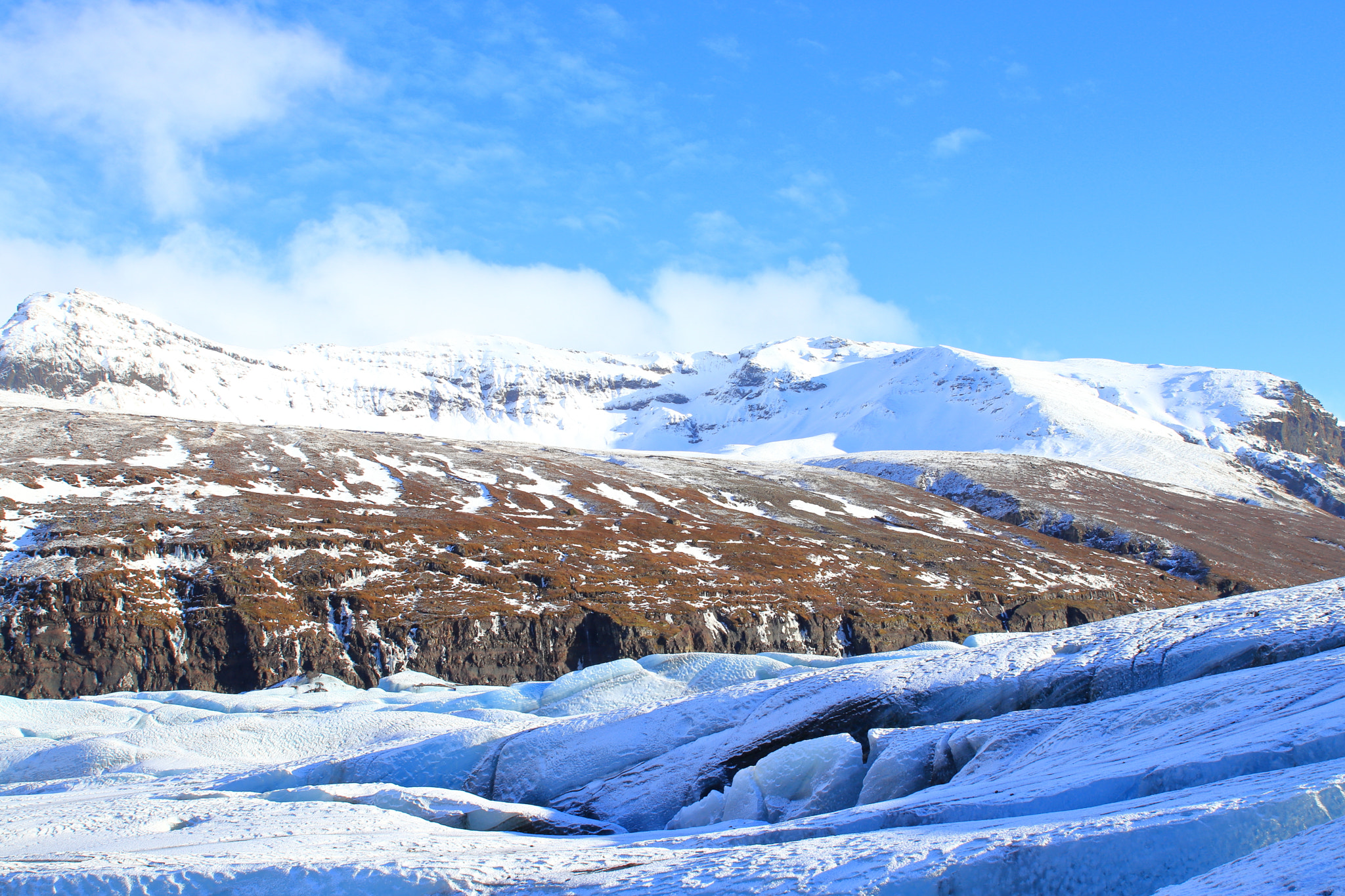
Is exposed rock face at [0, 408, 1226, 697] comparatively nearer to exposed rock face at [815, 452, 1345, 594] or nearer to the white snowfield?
exposed rock face at [815, 452, 1345, 594]

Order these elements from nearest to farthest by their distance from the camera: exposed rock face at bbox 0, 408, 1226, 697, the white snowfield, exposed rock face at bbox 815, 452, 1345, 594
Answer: the white snowfield → exposed rock face at bbox 0, 408, 1226, 697 → exposed rock face at bbox 815, 452, 1345, 594

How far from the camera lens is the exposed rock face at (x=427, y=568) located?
46.1 metres

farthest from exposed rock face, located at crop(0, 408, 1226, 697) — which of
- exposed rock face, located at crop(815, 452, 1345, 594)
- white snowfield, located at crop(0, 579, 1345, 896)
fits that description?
white snowfield, located at crop(0, 579, 1345, 896)

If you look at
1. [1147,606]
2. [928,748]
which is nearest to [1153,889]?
[928,748]

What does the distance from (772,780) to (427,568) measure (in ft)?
145

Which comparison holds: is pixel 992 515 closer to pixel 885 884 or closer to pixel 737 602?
pixel 737 602

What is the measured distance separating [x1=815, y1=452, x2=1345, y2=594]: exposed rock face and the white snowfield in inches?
3045

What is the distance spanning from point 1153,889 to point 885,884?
2908mm

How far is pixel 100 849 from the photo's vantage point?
13.1 metres

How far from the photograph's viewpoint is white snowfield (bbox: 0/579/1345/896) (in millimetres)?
9219

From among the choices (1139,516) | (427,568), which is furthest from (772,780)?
(1139,516)

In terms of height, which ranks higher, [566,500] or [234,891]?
[566,500]

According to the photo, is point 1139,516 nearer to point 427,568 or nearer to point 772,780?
point 427,568

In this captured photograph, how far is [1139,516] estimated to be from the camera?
4353 inches
